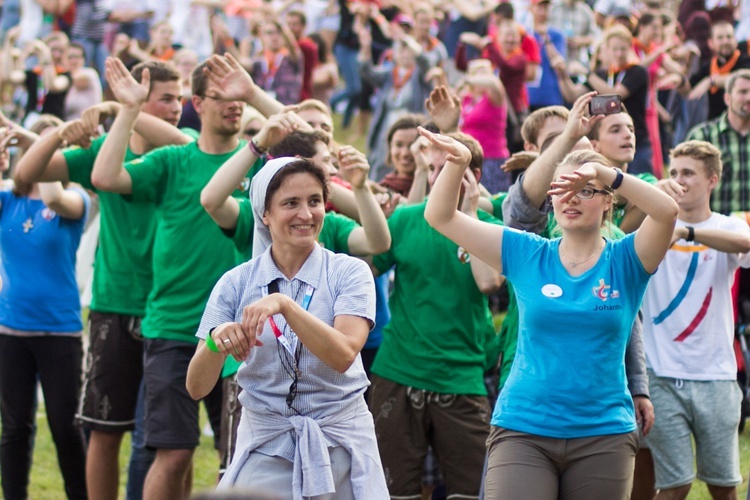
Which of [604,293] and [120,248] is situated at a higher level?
[120,248]

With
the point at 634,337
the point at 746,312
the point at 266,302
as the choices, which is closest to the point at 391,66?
the point at 746,312

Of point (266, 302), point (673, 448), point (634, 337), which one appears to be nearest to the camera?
point (266, 302)

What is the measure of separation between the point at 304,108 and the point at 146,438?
1948 mm

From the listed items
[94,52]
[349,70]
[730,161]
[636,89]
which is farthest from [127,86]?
[349,70]

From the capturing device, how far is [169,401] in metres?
5.64

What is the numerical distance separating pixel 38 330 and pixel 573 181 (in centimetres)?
323

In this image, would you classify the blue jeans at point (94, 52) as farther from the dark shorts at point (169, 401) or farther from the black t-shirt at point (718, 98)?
the dark shorts at point (169, 401)

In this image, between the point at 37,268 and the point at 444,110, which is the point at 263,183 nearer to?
the point at 444,110

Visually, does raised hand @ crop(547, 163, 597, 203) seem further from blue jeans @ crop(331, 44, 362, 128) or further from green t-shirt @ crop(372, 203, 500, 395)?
blue jeans @ crop(331, 44, 362, 128)

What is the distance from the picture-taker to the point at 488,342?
18.8ft

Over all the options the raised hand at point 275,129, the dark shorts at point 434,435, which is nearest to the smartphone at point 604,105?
the raised hand at point 275,129

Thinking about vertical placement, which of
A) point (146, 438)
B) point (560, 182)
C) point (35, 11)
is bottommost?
point (146, 438)

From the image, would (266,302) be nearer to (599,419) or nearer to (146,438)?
(599,419)

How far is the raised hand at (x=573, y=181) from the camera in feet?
13.5
